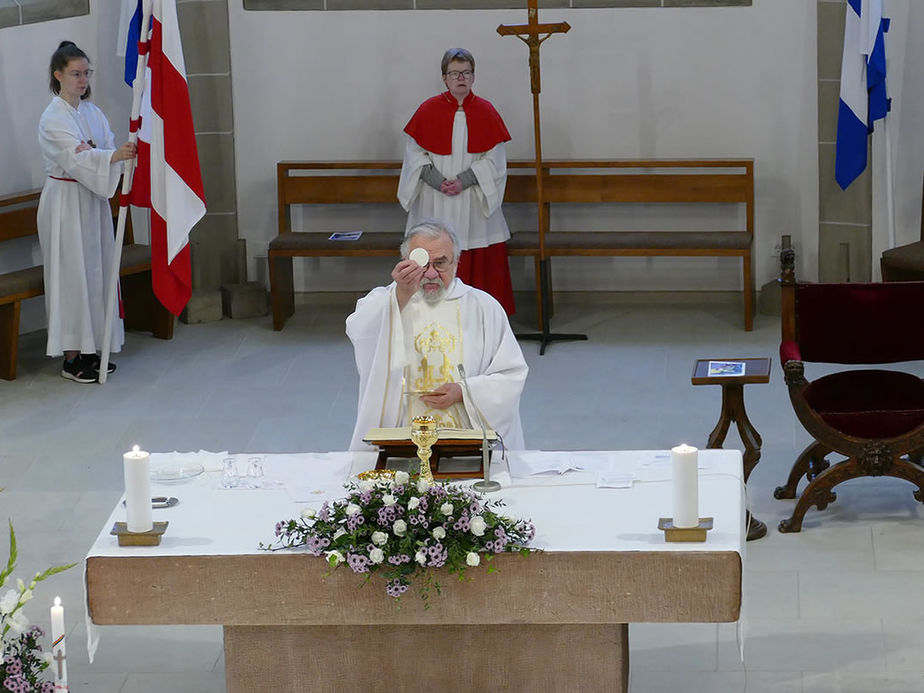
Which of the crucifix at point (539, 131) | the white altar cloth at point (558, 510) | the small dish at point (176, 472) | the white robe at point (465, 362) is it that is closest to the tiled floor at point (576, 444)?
the crucifix at point (539, 131)

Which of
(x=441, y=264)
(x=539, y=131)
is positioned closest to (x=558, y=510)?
(x=441, y=264)

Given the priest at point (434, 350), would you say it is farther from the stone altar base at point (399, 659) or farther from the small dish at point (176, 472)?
the stone altar base at point (399, 659)

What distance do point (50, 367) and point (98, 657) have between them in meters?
4.17

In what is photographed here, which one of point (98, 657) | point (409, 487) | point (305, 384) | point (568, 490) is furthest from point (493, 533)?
point (305, 384)

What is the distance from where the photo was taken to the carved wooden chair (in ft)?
21.3

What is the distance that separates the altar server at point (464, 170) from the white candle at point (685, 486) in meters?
5.37

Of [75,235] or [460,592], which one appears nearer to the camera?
[460,592]

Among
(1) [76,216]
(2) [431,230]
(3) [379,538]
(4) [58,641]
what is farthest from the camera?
(1) [76,216]

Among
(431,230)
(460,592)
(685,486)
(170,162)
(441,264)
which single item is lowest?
(460,592)

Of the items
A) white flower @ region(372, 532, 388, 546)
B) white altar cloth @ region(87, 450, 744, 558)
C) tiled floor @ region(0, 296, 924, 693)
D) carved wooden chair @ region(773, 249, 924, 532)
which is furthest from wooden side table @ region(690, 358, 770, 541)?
white flower @ region(372, 532, 388, 546)

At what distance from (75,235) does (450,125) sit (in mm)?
2289

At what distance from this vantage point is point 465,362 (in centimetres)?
564

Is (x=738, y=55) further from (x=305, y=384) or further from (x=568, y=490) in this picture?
(x=568, y=490)

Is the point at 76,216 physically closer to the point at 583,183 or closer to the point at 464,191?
the point at 464,191
